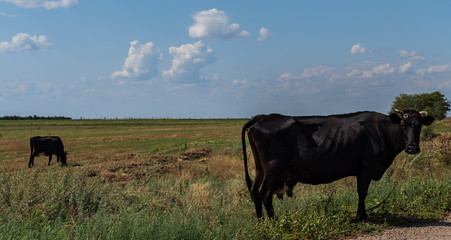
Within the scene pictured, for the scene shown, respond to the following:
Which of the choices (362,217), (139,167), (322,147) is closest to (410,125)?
(322,147)

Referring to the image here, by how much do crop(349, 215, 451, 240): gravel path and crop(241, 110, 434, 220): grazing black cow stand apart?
0.67 meters

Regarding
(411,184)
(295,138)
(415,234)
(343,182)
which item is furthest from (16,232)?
(343,182)

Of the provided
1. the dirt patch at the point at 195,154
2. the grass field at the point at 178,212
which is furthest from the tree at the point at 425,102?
the grass field at the point at 178,212

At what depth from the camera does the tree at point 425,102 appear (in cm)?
7556

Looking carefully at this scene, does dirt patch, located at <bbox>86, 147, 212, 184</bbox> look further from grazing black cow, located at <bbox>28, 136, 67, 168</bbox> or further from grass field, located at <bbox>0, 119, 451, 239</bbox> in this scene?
grass field, located at <bbox>0, 119, 451, 239</bbox>

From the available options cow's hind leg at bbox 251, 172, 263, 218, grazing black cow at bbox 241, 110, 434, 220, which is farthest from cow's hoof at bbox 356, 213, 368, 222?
cow's hind leg at bbox 251, 172, 263, 218

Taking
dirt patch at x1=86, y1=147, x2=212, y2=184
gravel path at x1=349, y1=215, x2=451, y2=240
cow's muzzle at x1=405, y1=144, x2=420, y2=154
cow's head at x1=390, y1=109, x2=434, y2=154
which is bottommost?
dirt patch at x1=86, y1=147, x2=212, y2=184

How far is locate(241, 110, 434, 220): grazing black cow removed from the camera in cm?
688

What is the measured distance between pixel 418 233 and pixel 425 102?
82324mm

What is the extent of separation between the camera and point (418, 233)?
6586 millimetres

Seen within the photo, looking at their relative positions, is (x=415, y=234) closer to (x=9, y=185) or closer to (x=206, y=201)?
(x=206, y=201)

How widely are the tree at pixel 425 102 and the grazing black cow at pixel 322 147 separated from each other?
7208 centimetres

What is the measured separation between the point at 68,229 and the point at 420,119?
6.49 meters

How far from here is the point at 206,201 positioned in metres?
8.55
